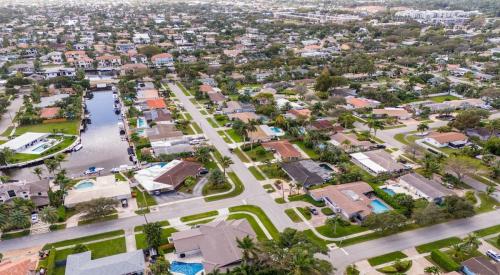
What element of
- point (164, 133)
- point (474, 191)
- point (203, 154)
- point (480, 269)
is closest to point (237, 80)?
point (164, 133)

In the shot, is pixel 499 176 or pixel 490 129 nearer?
pixel 499 176

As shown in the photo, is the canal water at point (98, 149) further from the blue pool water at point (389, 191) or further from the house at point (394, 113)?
the house at point (394, 113)

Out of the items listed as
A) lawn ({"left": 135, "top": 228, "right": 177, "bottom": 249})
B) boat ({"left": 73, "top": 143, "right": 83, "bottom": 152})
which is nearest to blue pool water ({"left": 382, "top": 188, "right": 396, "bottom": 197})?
lawn ({"left": 135, "top": 228, "right": 177, "bottom": 249})

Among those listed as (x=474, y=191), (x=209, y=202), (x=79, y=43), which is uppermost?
(x=79, y=43)

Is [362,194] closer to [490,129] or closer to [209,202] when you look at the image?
[209,202]

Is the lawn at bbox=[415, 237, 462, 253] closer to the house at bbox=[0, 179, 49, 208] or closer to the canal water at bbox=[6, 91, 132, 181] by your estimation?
the canal water at bbox=[6, 91, 132, 181]

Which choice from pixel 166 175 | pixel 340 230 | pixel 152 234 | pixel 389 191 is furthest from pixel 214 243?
pixel 389 191

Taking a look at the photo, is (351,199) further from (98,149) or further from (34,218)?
(98,149)

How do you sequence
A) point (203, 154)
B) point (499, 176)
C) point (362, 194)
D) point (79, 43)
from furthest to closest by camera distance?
point (79, 43), point (203, 154), point (499, 176), point (362, 194)
